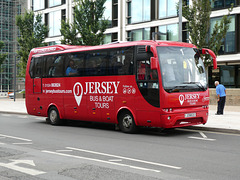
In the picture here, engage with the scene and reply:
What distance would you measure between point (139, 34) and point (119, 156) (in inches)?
1116

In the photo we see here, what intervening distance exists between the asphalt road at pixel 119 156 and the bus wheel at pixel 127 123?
0.91 ft

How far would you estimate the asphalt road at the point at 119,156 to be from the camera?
6598 mm

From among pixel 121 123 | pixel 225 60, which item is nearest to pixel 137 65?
pixel 121 123

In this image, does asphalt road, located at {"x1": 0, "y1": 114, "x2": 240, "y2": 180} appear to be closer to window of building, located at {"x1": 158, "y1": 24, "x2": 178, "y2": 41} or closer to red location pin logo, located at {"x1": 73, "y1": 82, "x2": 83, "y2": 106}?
red location pin logo, located at {"x1": 73, "y1": 82, "x2": 83, "y2": 106}

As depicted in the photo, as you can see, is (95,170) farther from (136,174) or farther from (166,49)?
(166,49)

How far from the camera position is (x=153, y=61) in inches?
445

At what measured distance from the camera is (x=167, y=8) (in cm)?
3350

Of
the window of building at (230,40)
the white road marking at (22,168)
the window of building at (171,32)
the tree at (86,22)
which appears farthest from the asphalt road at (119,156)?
the window of building at (171,32)

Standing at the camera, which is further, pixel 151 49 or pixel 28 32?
pixel 28 32

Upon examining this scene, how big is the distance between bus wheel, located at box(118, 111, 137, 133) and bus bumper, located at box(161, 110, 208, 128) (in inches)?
51.7

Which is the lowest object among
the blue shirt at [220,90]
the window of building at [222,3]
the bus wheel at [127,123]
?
the bus wheel at [127,123]

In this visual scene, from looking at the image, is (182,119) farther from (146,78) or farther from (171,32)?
(171,32)

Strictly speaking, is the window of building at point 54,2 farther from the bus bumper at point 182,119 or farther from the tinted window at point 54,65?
the bus bumper at point 182,119

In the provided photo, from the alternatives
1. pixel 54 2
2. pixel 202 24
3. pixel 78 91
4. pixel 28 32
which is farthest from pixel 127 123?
pixel 54 2
